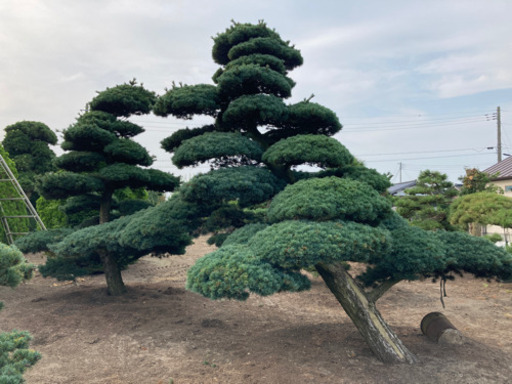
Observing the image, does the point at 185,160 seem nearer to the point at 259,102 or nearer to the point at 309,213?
the point at 259,102

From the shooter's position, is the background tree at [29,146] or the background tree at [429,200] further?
the background tree at [29,146]

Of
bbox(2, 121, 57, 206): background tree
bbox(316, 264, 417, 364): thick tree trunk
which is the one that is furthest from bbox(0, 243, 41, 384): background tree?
bbox(2, 121, 57, 206): background tree

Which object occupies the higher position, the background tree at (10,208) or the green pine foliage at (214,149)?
the green pine foliage at (214,149)

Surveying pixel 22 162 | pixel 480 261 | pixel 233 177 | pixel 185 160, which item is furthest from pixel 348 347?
pixel 22 162

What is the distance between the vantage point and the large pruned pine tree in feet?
15.0

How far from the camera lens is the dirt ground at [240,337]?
17.1 feet

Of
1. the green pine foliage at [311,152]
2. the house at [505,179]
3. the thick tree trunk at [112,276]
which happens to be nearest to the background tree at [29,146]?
the thick tree trunk at [112,276]

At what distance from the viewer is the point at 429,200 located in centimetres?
1198

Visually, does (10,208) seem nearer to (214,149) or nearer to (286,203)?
(214,149)

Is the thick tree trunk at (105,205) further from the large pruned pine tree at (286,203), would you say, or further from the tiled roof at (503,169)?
the tiled roof at (503,169)

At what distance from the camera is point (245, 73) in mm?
6801

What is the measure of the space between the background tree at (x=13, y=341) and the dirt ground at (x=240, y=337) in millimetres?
1584

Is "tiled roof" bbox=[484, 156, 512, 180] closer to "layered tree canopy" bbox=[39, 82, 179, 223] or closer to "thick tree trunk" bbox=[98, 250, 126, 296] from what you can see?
"layered tree canopy" bbox=[39, 82, 179, 223]

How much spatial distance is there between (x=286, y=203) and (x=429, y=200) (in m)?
8.60
